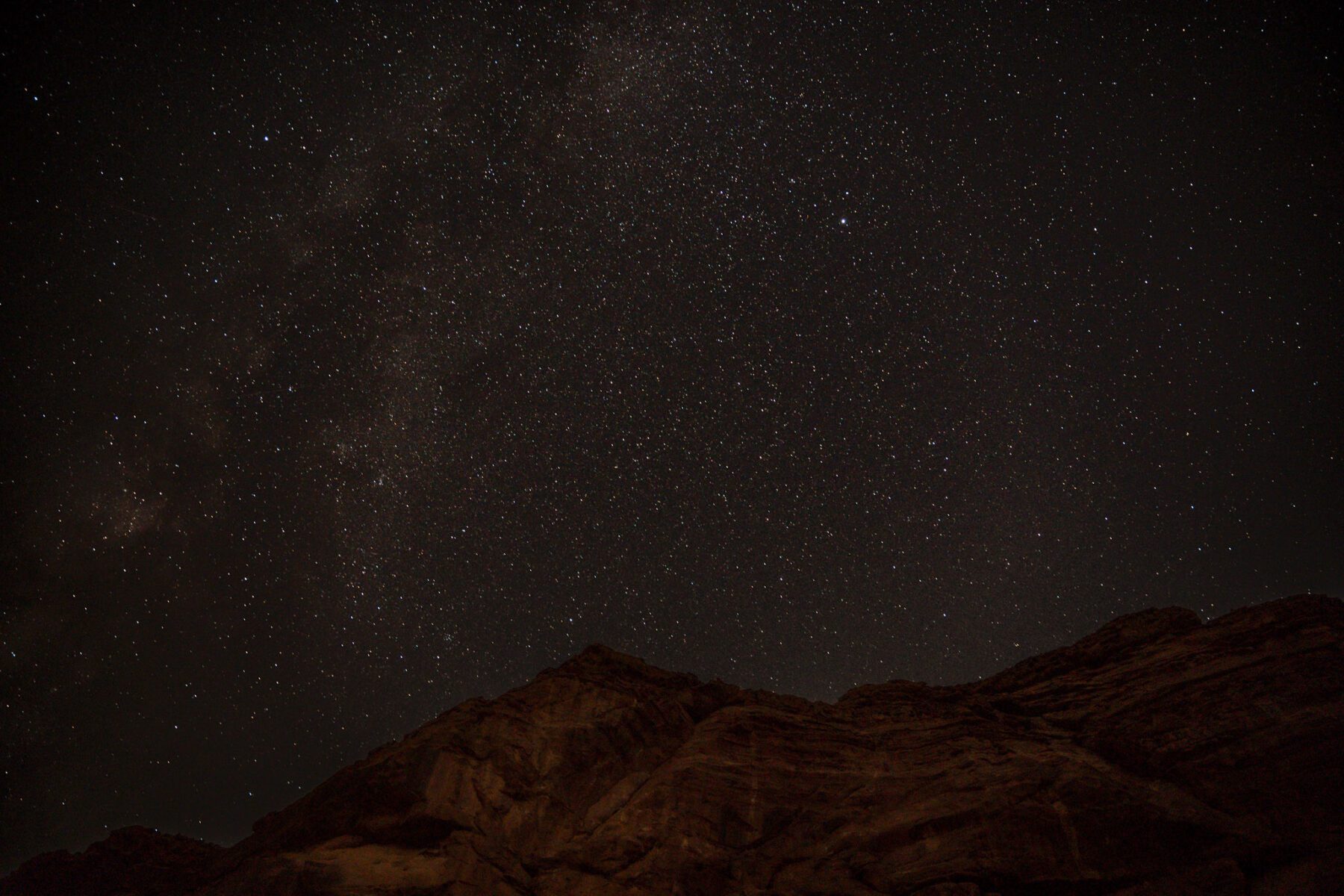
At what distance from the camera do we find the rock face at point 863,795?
18.7m

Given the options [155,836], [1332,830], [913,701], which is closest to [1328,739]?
[1332,830]

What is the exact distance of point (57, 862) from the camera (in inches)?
1035

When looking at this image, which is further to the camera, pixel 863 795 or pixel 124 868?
pixel 124 868

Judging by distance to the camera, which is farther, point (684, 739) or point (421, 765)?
point (684, 739)

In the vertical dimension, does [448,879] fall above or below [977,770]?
above

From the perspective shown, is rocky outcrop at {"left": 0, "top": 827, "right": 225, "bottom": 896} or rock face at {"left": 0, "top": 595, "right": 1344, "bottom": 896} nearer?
rock face at {"left": 0, "top": 595, "right": 1344, "bottom": 896}

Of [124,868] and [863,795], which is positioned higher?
[124,868]

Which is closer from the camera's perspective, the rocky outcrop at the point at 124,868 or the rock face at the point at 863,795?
the rock face at the point at 863,795

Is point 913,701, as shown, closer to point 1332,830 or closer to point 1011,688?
point 1011,688

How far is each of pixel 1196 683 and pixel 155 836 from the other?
121ft

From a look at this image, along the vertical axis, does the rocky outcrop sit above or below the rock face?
above

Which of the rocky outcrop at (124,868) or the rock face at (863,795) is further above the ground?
the rocky outcrop at (124,868)

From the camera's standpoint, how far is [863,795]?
852 inches

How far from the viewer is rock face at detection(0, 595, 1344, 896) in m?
18.7
